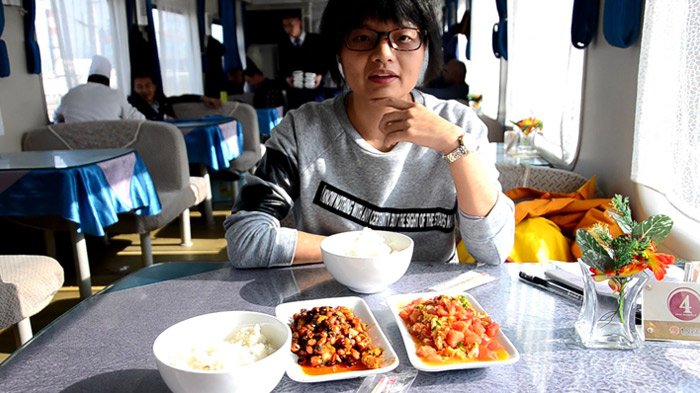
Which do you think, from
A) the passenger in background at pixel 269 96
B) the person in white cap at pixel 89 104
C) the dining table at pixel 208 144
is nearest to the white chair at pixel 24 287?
the dining table at pixel 208 144

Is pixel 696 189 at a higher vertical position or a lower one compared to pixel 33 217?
higher

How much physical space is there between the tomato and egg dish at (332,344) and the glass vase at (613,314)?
0.31 metres

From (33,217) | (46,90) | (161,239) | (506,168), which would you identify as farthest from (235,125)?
(506,168)

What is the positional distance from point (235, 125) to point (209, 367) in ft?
13.7

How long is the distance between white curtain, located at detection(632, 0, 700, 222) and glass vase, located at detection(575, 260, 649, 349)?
0.86 m

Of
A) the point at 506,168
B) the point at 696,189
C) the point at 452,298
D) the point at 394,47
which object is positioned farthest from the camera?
the point at 506,168

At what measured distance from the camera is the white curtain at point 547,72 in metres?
Result: 2.74

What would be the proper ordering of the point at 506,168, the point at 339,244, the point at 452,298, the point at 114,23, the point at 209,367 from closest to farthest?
the point at 209,367
the point at 452,298
the point at 339,244
the point at 506,168
the point at 114,23

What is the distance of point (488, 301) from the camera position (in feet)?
3.04

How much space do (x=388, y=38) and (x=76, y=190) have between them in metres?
1.89

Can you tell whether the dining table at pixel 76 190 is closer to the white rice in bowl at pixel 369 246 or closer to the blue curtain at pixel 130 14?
the white rice in bowl at pixel 369 246

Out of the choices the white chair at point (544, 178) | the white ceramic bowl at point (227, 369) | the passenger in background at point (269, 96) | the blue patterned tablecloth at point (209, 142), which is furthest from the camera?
the passenger in background at point (269, 96)

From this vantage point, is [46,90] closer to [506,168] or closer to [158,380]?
[506,168]

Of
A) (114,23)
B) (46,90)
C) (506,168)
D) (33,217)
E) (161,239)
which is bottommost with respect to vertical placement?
(161,239)
